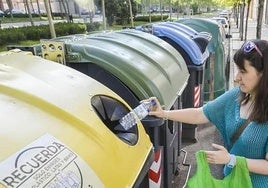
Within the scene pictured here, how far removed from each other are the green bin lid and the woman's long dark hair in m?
0.94

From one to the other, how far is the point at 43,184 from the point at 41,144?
189 millimetres

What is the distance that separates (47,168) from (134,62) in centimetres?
176

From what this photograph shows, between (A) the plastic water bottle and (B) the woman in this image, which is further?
(A) the plastic water bottle

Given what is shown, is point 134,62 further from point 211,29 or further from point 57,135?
point 211,29

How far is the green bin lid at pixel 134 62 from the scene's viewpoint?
2.83m

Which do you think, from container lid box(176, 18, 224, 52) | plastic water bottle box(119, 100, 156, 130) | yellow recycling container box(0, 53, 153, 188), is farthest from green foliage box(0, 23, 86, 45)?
yellow recycling container box(0, 53, 153, 188)

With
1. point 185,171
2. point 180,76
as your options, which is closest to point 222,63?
point 185,171

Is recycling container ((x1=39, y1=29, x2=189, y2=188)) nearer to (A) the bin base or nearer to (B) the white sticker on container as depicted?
(B) the white sticker on container

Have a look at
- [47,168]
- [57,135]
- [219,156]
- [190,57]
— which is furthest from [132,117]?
[190,57]

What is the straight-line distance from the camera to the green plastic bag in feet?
6.45

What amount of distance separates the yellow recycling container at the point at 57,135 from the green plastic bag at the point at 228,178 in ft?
0.95

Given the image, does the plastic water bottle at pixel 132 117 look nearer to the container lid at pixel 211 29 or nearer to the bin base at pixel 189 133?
the bin base at pixel 189 133

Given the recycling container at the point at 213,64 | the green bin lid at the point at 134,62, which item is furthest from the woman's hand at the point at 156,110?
the recycling container at the point at 213,64

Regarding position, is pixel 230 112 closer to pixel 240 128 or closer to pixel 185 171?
pixel 240 128
